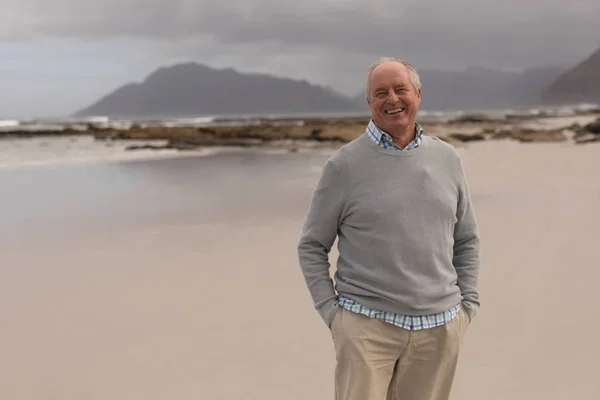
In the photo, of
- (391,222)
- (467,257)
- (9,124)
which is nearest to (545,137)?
(467,257)

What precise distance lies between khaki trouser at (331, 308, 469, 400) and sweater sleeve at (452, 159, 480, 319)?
0.05 metres

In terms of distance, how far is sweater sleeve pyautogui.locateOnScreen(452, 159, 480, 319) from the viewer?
6.49ft

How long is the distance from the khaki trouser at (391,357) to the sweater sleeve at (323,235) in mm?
73

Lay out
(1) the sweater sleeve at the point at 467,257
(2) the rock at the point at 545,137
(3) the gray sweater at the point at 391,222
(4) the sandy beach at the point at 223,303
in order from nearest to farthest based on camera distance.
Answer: (3) the gray sweater at the point at 391,222 → (1) the sweater sleeve at the point at 467,257 → (4) the sandy beach at the point at 223,303 → (2) the rock at the point at 545,137

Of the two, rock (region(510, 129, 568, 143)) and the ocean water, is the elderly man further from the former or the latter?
rock (region(510, 129, 568, 143))

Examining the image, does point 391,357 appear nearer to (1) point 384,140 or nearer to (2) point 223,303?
(1) point 384,140

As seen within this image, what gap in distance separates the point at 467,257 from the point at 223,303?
2.77 meters

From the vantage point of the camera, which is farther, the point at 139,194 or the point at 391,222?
the point at 139,194

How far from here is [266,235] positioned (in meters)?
6.69

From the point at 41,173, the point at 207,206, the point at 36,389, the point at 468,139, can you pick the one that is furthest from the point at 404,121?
the point at 468,139

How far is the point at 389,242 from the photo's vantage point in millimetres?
1764

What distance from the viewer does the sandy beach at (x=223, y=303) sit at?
329cm

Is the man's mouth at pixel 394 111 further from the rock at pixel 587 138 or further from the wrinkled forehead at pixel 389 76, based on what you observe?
the rock at pixel 587 138

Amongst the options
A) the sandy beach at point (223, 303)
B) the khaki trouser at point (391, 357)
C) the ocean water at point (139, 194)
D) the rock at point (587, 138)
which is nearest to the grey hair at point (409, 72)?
the khaki trouser at point (391, 357)
